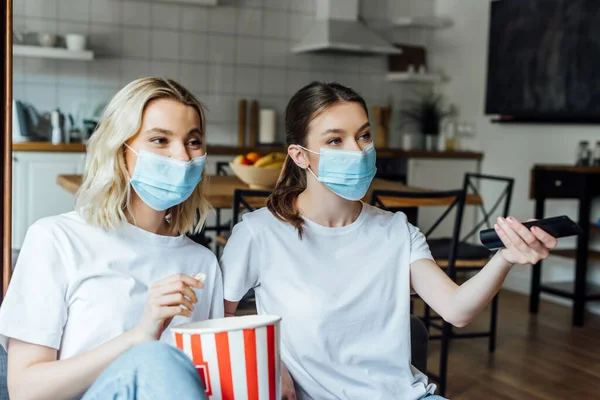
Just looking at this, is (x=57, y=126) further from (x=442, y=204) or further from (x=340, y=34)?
(x=442, y=204)

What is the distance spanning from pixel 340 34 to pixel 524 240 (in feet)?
13.3

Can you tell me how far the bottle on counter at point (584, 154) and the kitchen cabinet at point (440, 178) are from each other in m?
1.08

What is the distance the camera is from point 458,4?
5426 mm

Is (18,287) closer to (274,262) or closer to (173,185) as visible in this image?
(173,185)

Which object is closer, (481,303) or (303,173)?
(481,303)

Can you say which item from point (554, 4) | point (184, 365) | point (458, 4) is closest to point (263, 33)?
point (458, 4)

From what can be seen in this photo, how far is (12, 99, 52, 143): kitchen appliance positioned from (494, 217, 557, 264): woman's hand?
367 cm

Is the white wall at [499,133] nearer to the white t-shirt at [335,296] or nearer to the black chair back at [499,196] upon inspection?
the black chair back at [499,196]

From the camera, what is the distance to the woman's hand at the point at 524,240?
1.14 metres

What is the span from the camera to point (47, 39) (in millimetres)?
4434

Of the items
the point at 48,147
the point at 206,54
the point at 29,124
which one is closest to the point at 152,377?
the point at 48,147

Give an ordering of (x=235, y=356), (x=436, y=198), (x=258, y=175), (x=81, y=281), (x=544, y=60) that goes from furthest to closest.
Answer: (x=544, y=60), (x=258, y=175), (x=436, y=198), (x=81, y=281), (x=235, y=356)

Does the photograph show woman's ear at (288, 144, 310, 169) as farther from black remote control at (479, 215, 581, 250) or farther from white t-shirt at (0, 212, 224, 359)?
black remote control at (479, 215, 581, 250)

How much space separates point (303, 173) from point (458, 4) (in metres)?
4.25
